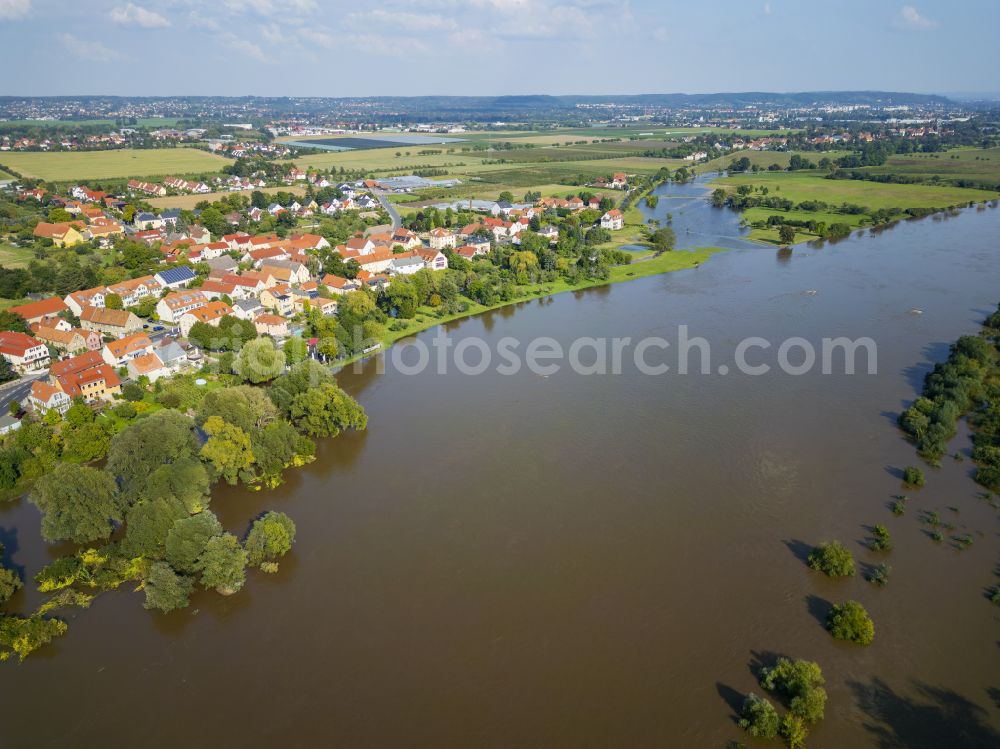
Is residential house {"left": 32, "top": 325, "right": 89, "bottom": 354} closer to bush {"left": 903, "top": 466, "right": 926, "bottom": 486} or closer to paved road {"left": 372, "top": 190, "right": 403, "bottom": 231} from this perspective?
paved road {"left": 372, "top": 190, "right": 403, "bottom": 231}

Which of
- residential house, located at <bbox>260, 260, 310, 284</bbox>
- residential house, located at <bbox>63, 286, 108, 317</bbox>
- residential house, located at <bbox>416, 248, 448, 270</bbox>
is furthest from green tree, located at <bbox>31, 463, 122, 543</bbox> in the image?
residential house, located at <bbox>416, 248, 448, 270</bbox>

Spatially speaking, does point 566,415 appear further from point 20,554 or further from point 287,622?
point 20,554

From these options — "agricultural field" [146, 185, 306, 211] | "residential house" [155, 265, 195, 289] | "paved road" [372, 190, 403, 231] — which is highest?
"agricultural field" [146, 185, 306, 211]

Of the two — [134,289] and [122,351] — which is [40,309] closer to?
[134,289]

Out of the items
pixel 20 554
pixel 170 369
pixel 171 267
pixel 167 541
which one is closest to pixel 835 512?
pixel 167 541

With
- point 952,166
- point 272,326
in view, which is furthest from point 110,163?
point 952,166
